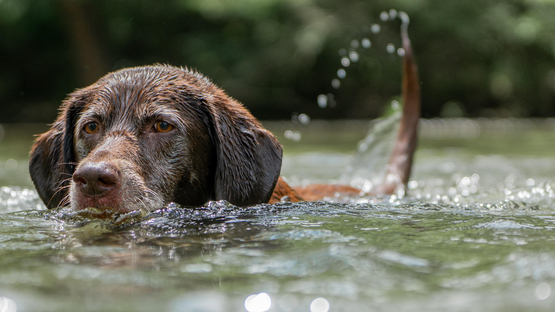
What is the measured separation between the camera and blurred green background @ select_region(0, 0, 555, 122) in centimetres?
1820

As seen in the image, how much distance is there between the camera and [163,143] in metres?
3.36

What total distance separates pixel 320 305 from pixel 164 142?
191 centimetres

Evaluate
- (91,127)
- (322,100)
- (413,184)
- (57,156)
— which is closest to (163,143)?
(91,127)

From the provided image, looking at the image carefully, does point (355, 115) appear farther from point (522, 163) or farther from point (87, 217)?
point (87, 217)

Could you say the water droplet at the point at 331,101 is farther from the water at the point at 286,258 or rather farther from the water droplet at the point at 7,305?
the water droplet at the point at 7,305

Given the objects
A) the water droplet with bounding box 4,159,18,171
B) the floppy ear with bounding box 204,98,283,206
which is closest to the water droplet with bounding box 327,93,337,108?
the water droplet with bounding box 4,159,18,171

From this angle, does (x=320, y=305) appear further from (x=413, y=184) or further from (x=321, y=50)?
(x=321, y=50)

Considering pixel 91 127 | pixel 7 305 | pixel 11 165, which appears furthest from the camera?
pixel 11 165

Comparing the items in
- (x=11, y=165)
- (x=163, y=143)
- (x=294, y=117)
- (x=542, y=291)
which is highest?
(x=163, y=143)

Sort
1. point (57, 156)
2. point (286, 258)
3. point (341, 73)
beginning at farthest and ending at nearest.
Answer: point (341, 73) < point (57, 156) < point (286, 258)

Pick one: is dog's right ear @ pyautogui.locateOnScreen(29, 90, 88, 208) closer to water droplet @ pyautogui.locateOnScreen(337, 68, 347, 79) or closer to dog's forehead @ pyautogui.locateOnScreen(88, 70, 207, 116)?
dog's forehead @ pyautogui.locateOnScreen(88, 70, 207, 116)

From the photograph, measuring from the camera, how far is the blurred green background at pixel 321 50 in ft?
59.7

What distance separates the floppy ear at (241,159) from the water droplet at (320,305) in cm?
183

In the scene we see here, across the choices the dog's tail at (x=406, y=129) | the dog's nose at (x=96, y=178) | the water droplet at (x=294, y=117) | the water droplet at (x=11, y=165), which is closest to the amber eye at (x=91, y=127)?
the dog's nose at (x=96, y=178)
